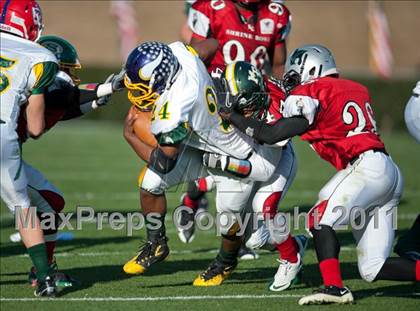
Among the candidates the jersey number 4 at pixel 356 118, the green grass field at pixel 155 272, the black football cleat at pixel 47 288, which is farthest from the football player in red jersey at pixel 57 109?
the jersey number 4 at pixel 356 118

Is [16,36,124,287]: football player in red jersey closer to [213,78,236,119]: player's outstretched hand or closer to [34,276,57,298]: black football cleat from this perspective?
[34,276,57,298]: black football cleat

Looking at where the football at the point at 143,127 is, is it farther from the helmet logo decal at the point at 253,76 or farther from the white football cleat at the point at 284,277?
the white football cleat at the point at 284,277

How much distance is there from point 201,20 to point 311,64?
2286mm

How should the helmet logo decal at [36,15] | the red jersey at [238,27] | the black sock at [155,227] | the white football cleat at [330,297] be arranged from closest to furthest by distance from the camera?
1. the white football cleat at [330,297]
2. the helmet logo decal at [36,15]
3. the black sock at [155,227]
4. the red jersey at [238,27]

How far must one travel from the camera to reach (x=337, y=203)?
17.4ft

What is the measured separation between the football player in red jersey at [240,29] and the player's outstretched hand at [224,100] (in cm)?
173

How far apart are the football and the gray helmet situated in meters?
1.26

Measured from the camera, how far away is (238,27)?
773 cm

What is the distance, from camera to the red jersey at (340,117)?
17.8 ft

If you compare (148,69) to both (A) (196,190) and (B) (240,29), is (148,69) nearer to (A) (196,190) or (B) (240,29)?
(B) (240,29)

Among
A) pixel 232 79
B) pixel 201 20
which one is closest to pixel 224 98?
pixel 232 79

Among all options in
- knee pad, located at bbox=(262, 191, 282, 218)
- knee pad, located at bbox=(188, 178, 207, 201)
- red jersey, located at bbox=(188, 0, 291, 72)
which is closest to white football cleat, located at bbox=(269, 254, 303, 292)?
knee pad, located at bbox=(262, 191, 282, 218)

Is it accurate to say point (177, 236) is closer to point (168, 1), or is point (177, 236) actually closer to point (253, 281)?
point (253, 281)

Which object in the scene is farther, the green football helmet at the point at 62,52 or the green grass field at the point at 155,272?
the green football helmet at the point at 62,52
